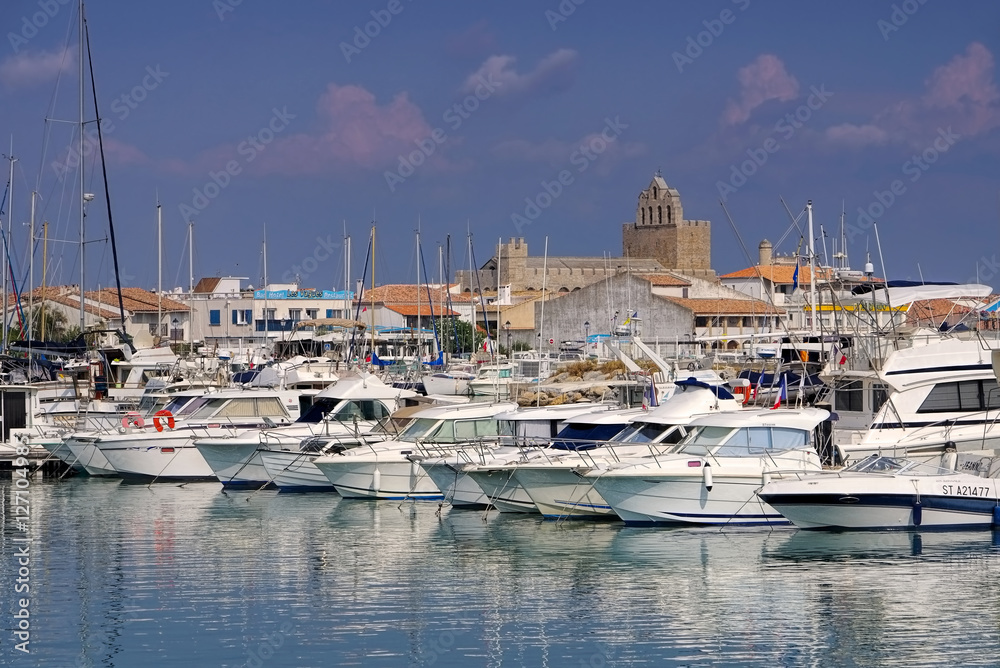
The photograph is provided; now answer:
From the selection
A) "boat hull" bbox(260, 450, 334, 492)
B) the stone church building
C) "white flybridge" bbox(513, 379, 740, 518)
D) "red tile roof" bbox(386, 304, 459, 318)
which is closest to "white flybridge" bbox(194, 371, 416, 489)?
"boat hull" bbox(260, 450, 334, 492)

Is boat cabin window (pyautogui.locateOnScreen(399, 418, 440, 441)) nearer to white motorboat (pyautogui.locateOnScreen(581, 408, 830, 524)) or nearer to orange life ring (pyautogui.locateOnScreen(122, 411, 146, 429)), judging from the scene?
white motorboat (pyautogui.locateOnScreen(581, 408, 830, 524))

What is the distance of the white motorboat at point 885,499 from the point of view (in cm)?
2072

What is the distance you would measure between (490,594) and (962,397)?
11.4 meters

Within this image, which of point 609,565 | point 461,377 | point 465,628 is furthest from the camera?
point 461,377

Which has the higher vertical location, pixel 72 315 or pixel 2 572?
pixel 72 315

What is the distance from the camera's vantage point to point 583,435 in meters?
24.8

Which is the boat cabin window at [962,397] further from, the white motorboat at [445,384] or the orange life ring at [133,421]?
the white motorboat at [445,384]

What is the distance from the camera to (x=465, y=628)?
1630cm

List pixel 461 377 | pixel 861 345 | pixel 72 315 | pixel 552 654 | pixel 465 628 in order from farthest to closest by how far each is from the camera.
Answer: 1. pixel 72 315
2. pixel 461 377
3. pixel 861 345
4. pixel 465 628
5. pixel 552 654

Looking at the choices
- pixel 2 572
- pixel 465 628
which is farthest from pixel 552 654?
pixel 2 572

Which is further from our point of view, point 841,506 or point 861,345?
point 861,345

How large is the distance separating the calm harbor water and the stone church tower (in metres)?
133

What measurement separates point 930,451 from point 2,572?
50.4 ft

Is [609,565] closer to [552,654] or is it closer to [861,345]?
[552,654]
